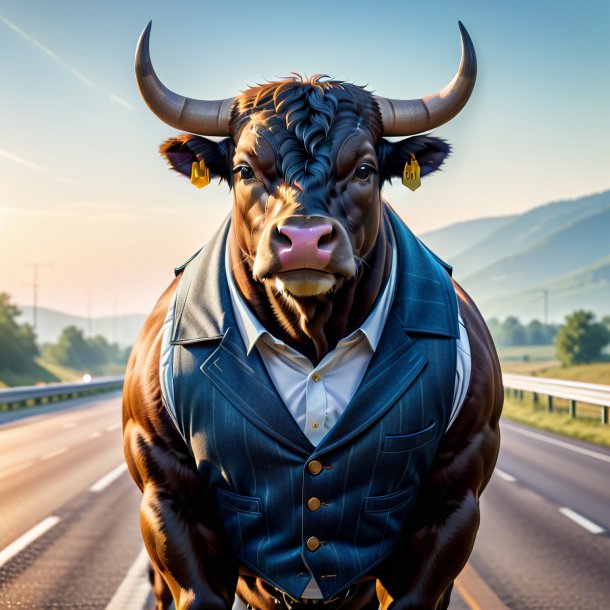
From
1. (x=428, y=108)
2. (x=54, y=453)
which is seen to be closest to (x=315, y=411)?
(x=428, y=108)

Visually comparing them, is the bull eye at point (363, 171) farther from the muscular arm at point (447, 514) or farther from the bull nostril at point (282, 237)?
the muscular arm at point (447, 514)

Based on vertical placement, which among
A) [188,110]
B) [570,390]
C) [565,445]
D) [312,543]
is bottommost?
[565,445]

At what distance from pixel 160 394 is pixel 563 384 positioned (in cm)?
1458

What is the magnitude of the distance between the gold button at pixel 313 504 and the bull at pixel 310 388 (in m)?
0.02

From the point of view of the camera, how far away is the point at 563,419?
17.6 meters

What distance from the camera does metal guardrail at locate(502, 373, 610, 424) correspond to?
1383cm

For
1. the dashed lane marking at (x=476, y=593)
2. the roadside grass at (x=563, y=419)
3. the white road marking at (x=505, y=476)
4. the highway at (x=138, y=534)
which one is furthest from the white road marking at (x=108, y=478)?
the roadside grass at (x=563, y=419)

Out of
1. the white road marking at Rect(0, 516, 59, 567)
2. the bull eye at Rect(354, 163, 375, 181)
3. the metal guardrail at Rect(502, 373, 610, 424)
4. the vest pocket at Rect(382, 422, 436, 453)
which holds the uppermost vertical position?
the bull eye at Rect(354, 163, 375, 181)

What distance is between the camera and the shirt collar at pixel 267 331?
2994 mm

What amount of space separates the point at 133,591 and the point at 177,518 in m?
2.95

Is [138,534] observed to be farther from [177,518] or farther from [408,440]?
[408,440]

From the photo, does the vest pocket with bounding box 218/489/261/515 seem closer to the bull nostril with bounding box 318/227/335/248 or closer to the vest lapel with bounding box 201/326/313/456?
the vest lapel with bounding box 201/326/313/456

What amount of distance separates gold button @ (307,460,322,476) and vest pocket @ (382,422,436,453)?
248 mm

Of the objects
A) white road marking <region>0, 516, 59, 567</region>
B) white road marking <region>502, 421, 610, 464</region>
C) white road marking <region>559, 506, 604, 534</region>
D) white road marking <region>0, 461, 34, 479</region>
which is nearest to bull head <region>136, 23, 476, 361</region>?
white road marking <region>0, 516, 59, 567</region>
